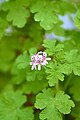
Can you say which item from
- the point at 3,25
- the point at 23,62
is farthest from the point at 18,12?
the point at 23,62

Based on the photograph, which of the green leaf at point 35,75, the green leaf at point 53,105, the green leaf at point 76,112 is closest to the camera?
the green leaf at point 53,105

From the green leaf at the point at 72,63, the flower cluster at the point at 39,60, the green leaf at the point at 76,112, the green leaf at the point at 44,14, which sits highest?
the green leaf at the point at 44,14

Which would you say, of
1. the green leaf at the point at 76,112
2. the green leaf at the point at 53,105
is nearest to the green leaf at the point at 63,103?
the green leaf at the point at 53,105

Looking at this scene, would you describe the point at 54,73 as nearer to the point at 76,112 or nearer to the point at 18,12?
the point at 76,112

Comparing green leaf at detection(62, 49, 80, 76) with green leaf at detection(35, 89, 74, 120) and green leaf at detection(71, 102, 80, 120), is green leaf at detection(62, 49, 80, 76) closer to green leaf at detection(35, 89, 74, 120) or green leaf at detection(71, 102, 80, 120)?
green leaf at detection(35, 89, 74, 120)

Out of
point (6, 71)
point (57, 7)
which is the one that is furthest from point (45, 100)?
point (6, 71)

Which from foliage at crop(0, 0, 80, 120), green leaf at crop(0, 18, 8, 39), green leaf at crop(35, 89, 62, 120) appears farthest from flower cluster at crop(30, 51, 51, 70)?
green leaf at crop(0, 18, 8, 39)

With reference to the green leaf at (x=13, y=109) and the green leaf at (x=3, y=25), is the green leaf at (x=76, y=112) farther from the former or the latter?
the green leaf at (x=3, y=25)
